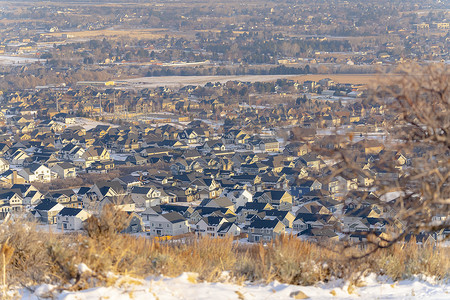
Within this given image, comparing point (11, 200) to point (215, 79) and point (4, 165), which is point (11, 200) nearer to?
point (4, 165)

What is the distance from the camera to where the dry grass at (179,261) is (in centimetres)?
446

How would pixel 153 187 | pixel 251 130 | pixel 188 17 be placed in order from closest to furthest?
1. pixel 153 187
2. pixel 251 130
3. pixel 188 17

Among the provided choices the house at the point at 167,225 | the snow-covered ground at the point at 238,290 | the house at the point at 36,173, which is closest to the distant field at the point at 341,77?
the house at the point at 36,173

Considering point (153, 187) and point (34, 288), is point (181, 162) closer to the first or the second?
point (153, 187)

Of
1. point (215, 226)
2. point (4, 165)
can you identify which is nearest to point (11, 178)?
point (4, 165)

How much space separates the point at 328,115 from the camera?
26.7m

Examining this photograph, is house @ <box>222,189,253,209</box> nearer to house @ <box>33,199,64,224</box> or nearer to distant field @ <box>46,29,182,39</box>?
house @ <box>33,199,64,224</box>

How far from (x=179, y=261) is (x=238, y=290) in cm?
50

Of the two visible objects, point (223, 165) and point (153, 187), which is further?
point (223, 165)

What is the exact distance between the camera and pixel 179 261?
4.89 meters

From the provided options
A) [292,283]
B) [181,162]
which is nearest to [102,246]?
[292,283]

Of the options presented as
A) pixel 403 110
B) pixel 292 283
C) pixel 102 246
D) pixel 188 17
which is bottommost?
pixel 188 17

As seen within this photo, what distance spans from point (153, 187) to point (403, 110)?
1301cm

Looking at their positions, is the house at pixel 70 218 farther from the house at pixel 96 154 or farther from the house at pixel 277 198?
the house at pixel 96 154
